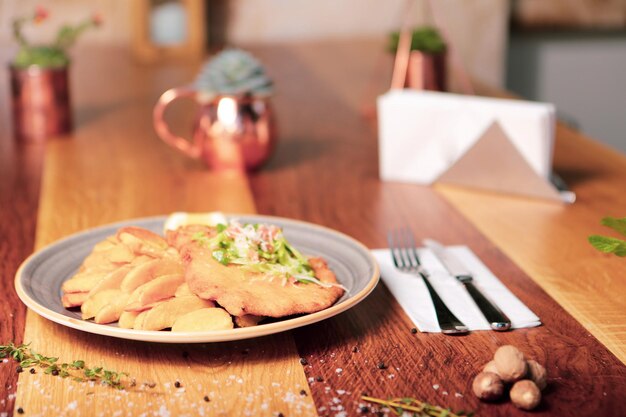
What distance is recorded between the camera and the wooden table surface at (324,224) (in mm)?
830

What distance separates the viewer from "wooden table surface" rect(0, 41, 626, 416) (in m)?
0.83

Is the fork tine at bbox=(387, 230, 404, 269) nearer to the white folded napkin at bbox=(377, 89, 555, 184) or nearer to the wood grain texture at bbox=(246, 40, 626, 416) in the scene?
the wood grain texture at bbox=(246, 40, 626, 416)

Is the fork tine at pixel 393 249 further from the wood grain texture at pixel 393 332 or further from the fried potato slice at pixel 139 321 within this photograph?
the fried potato slice at pixel 139 321

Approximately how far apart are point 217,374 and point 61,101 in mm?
1187

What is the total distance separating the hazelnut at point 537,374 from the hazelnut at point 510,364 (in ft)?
0.04

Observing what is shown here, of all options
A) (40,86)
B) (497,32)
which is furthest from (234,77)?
(497,32)


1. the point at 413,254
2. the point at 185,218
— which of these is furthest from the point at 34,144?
the point at 413,254

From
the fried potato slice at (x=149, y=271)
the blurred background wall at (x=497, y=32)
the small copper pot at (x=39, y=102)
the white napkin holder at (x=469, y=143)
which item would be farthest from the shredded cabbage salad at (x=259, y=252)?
the blurred background wall at (x=497, y=32)

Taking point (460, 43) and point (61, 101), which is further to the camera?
point (460, 43)

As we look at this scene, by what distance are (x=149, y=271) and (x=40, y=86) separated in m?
1.03

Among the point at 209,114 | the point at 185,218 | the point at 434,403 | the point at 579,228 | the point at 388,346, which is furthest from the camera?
the point at 209,114

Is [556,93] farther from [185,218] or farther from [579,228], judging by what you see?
[185,218]

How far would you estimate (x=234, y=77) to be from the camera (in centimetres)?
158

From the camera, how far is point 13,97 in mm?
1869
